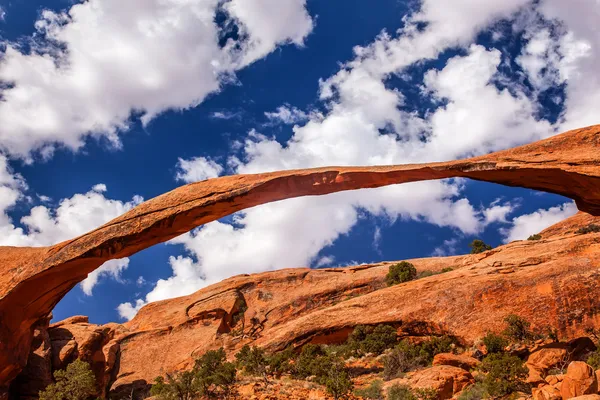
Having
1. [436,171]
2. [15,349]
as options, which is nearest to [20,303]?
[15,349]

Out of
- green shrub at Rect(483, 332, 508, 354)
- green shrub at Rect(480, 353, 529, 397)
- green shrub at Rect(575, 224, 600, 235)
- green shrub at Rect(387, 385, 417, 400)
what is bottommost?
green shrub at Rect(483, 332, 508, 354)

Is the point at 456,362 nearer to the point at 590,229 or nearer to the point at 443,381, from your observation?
the point at 443,381

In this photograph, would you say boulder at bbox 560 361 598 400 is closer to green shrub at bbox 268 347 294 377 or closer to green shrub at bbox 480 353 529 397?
green shrub at bbox 480 353 529 397

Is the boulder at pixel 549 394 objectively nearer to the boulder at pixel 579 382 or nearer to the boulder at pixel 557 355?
the boulder at pixel 579 382

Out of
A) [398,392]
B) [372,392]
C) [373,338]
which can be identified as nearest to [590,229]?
[373,338]

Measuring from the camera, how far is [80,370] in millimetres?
19781

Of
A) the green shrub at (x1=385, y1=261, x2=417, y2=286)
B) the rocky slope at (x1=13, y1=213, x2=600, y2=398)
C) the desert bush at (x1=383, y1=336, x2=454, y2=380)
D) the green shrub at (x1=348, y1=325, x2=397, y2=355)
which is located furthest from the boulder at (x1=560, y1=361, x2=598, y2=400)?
the green shrub at (x1=385, y1=261, x2=417, y2=286)

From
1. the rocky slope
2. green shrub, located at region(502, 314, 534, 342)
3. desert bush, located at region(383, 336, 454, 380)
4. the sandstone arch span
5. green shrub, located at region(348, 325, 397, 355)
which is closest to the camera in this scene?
the sandstone arch span

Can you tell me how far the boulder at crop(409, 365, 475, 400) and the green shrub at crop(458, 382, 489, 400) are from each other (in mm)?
469

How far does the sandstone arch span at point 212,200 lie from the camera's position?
11883 millimetres

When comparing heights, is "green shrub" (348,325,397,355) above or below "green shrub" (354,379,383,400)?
below

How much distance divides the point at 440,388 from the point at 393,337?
471 inches

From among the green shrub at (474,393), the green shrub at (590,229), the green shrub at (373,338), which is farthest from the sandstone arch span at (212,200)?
the green shrub at (590,229)

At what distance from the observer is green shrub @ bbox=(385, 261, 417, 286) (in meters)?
37.0
